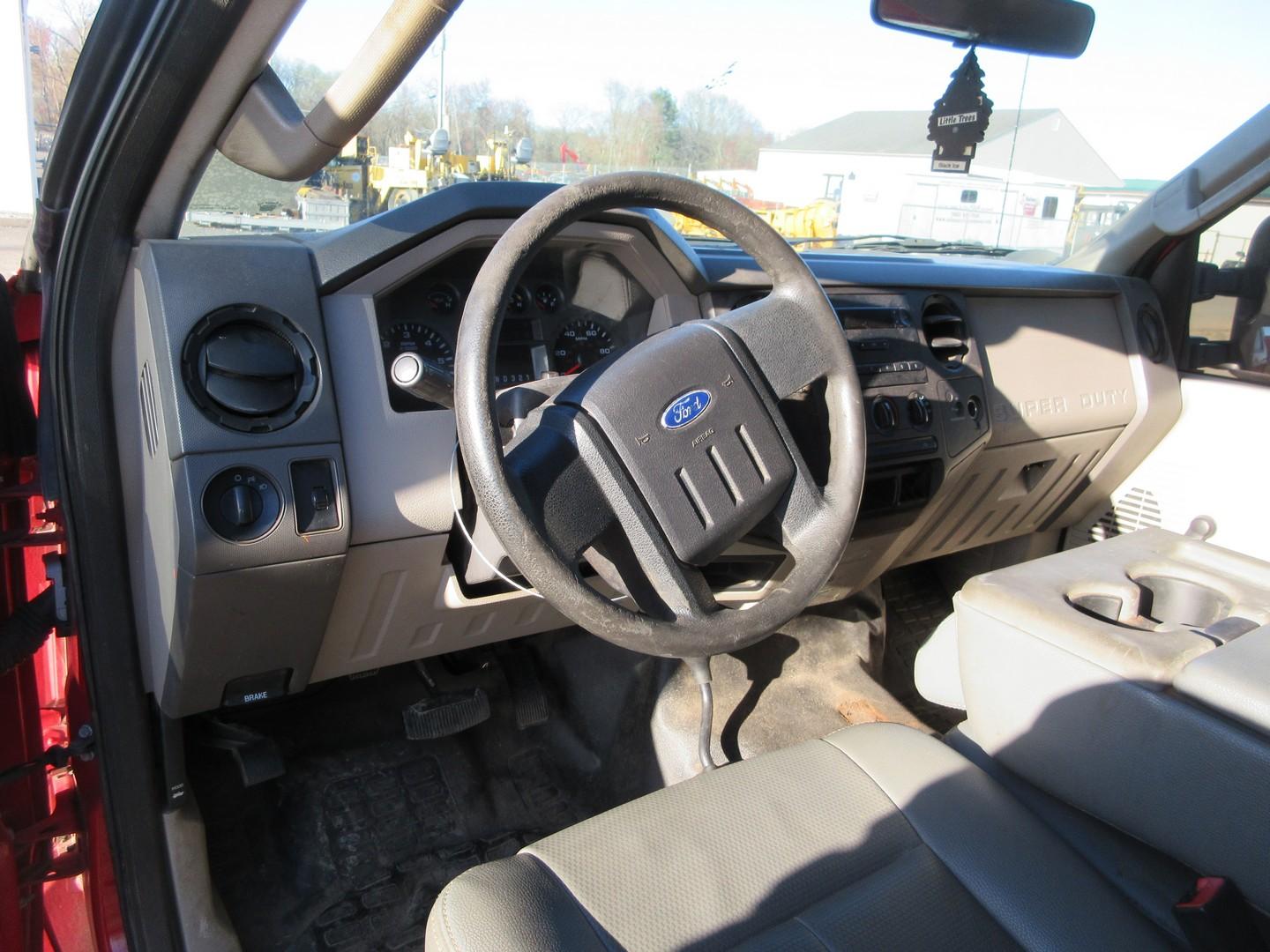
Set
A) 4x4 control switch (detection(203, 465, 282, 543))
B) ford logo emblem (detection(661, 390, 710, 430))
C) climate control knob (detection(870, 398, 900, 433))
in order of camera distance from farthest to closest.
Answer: climate control knob (detection(870, 398, 900, 433)) < 4x4 control switch (detection(203, 465, 282, 543)) < ford logo emblem (detection(661, 390, 710, 430))

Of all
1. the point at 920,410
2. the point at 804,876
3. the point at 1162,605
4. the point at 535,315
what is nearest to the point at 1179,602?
the point at 1162,605

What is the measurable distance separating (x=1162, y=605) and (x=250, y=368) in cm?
161

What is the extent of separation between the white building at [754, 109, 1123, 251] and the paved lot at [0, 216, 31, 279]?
65.3 inches

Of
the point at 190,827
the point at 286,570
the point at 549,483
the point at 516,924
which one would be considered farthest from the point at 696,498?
the point at 190,827

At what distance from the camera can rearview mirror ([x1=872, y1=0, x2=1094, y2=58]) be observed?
191cm

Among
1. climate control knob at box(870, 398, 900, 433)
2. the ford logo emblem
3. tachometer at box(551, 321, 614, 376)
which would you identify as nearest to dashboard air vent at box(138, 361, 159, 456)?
tachometer at box(551, 321, 614, 376)

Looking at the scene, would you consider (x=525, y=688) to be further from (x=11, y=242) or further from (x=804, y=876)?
(x=11, y=242)

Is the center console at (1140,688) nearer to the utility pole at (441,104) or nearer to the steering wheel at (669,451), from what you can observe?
the steering wheel at (669,451)

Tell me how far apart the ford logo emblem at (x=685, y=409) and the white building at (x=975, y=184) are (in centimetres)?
127

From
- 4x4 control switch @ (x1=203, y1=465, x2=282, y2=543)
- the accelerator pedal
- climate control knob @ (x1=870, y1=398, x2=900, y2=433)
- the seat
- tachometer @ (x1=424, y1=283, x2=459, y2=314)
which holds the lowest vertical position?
the accelerator pedal

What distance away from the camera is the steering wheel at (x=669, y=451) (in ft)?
4.08

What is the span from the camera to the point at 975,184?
2566 mm

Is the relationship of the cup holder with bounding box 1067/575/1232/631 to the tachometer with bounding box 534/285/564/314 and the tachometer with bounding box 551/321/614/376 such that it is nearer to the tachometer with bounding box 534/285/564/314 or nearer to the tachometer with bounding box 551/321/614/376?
the tachometer with bounding box 551/321/614/376

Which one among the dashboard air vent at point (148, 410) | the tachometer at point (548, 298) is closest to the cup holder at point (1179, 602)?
the tachometer at point (548, 298)
